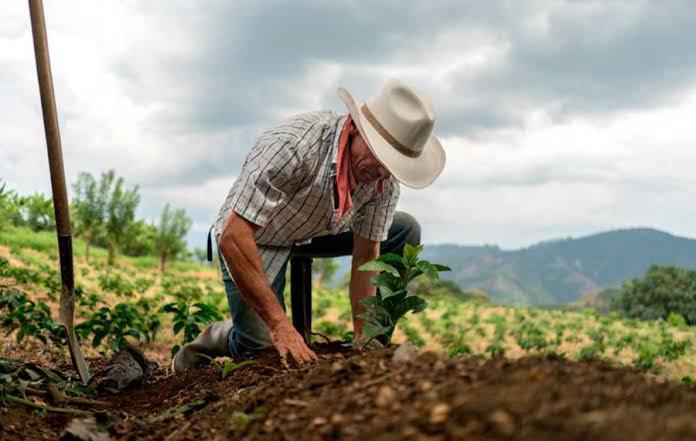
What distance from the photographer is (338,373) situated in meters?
2.18

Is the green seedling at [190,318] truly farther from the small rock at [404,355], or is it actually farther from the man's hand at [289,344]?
the small rock at [404,355]

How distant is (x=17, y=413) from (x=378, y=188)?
210 cm

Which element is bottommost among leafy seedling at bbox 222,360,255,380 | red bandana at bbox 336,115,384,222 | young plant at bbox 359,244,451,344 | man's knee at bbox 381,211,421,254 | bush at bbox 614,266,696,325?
bush at bbox 614,266,696,325

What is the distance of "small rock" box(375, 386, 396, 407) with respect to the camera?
174 centimetres

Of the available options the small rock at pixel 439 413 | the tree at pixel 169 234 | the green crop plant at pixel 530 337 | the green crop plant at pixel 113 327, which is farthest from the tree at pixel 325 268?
the small rock at pixel 439 413

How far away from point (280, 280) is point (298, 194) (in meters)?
0.76

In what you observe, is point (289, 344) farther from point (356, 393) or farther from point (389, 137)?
point (356, 393)

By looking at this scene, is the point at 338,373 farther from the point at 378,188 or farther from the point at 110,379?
the point at 110,379


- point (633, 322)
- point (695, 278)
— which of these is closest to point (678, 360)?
point (633, 322)

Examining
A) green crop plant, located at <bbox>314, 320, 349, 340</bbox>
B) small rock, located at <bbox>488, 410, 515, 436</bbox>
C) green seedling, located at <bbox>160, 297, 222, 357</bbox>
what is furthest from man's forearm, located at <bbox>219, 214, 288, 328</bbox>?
green crop plant, located at <bbox>314, 320, 349, 340</bbox>

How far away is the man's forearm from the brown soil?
1.70 ft

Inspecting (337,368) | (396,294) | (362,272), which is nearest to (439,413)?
(337,368)

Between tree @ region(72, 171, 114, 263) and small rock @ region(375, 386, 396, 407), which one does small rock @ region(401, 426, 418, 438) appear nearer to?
small rock @ region(375, 386, 396, 407)

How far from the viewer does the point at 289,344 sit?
311 centimetres
